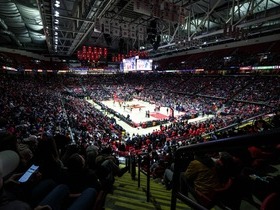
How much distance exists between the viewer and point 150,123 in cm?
2394

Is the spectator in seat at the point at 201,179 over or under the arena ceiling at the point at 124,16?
under

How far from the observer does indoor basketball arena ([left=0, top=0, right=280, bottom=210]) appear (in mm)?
2295

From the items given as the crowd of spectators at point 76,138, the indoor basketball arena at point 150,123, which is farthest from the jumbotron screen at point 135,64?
the crowd of spectators at point 76,138

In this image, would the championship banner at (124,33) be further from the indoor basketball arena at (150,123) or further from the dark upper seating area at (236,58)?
the dark upper seating area at (236,58)

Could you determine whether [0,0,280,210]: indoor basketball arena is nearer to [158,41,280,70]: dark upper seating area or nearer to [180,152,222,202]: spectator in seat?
[180,152,222,202]: spectator in seat

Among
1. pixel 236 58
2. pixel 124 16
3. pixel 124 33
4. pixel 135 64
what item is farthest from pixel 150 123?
pixel 236 58

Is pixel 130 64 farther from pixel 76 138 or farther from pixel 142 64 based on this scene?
pixel 76 138

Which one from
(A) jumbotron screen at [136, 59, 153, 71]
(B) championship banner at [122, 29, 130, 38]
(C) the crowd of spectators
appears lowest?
(C) the crowd of spectators

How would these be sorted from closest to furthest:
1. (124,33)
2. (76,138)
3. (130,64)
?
(76,138) → (124,33) → (130,64)

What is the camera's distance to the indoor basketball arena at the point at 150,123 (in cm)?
229

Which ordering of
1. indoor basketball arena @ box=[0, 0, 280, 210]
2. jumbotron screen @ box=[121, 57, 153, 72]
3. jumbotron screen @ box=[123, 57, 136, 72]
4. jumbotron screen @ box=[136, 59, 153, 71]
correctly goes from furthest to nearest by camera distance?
jumbotron screen @ box=[136, 59, 153, 71] → jumbotron screen @ box=[123, 57, 136, 72] → jumbotron screen @ box=[121, 57, 153, 72] → indoor basketball arena @ box=[0, 0, 280, 210]

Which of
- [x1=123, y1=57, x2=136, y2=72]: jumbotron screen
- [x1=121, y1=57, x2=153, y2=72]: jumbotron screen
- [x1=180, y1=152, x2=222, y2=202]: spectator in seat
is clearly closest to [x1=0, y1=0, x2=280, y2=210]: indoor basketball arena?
[x1=180, y1=152, x2=222, y2=202]: spectator in seat

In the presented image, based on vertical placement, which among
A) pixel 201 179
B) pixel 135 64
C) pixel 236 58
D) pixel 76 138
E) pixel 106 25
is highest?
pixel 106 25

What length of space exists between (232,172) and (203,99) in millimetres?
34184
